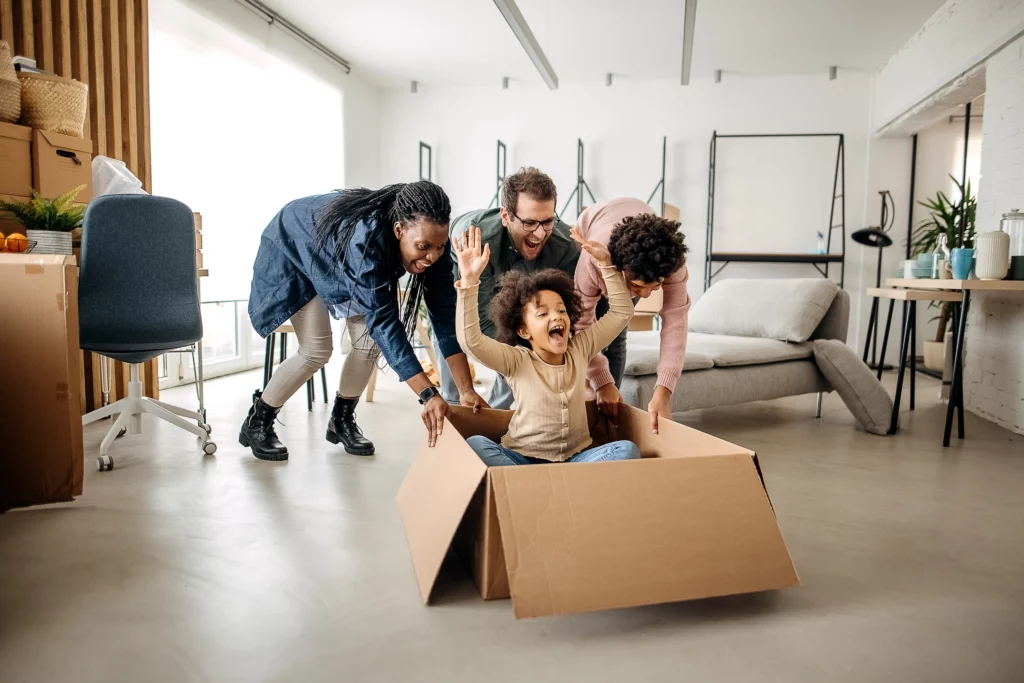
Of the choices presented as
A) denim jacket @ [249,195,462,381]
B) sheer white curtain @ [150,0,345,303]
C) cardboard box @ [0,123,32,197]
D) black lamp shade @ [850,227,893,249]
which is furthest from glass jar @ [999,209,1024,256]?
sheer white curtain @ [150,0,345,303]

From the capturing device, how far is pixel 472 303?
1619mm

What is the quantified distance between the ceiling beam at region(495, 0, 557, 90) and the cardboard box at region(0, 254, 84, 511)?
8.50 ft

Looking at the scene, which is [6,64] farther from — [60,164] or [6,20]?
[6,20]

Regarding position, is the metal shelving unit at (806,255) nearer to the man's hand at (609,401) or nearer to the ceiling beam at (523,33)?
the ceiling beam at (523,33)

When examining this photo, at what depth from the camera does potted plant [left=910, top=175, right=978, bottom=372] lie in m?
4.44

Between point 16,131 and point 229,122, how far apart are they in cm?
205

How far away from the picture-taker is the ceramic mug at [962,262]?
2.97 m

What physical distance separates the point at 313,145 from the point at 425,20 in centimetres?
138

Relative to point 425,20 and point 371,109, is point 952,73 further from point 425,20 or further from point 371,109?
point 371,109

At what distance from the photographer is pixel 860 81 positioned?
5773 mm

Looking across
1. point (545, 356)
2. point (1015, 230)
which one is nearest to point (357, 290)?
point (545, 356)

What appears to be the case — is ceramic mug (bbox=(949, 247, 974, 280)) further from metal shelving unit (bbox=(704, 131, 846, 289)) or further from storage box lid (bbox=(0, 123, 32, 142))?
storage box lid (bbox=(0, 123, 32, 142))

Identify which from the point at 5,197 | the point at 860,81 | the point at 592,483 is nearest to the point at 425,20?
the point at 5,197

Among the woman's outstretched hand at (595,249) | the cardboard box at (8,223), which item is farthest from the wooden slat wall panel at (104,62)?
the woman's outstretched hand at (595,249)
